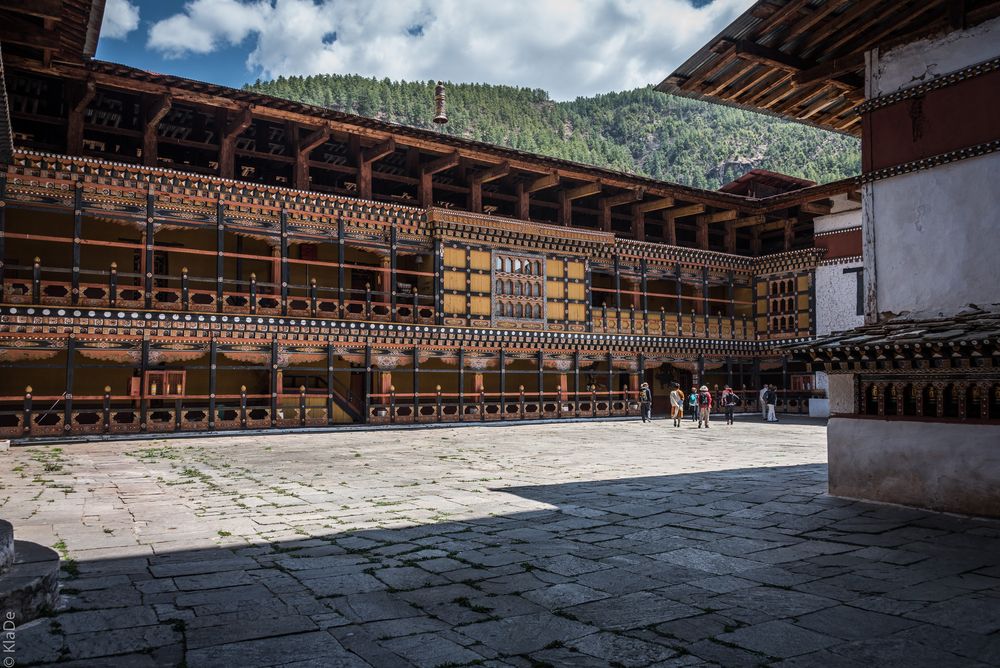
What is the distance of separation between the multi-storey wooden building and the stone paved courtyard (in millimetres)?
8853

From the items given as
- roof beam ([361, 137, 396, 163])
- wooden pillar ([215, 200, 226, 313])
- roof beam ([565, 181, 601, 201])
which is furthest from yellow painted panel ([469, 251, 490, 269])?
wooden pillar ([215, 200, 226, 313])

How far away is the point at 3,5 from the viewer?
5871mm

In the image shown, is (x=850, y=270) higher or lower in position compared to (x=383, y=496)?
higher

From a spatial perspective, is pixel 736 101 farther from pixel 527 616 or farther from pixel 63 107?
pixel 63 107

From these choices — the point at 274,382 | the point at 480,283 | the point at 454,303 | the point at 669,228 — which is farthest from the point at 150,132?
the point at 669,228

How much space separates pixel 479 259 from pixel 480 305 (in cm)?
162

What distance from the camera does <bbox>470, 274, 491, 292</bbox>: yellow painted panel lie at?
80.6ft

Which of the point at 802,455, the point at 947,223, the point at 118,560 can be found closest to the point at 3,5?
the point at 118,560

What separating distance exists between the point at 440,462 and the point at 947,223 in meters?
8.40

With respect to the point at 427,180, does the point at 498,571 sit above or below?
below

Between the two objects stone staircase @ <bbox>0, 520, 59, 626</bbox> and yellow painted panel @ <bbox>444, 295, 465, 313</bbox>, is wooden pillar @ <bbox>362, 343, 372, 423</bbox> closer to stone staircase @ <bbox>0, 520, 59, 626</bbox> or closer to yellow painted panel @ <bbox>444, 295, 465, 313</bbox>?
yellow painted panel @ <bbox>444, 295, 465, 313</bbox>

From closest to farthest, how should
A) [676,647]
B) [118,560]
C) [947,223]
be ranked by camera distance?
[676,647]
[118,560]
[947,223]

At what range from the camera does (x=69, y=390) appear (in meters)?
17.3

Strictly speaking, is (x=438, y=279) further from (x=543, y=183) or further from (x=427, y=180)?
(x=543, y=183)
